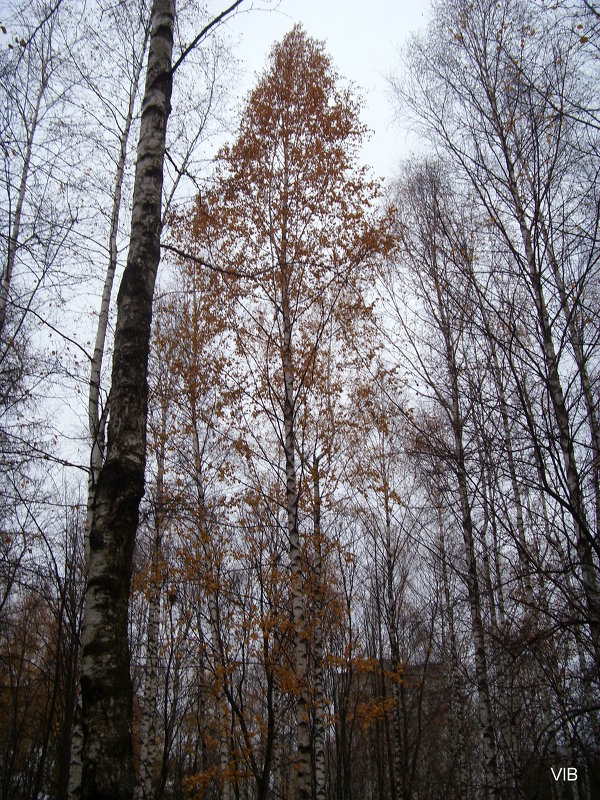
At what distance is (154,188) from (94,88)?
5547 millimetres

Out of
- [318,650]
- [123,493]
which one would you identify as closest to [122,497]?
[123,493]

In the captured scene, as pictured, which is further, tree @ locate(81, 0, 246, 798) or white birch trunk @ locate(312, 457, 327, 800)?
white birch trunk @ locate(312, 457, 327, 800)

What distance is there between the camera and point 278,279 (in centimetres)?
754

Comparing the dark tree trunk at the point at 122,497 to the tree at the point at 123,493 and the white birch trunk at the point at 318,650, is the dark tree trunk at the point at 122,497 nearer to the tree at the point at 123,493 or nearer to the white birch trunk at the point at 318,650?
the tree at the point at 123,493

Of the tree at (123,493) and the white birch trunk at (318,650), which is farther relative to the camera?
the white birch trunk at (318,650)

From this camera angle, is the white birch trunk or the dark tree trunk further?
the white birch trunk

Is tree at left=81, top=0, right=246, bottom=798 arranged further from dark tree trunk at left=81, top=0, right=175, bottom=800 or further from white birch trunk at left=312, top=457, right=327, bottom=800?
white birch trunk at left=312, top=457, right=327, bottom=800

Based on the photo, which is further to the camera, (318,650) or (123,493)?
(318,650)

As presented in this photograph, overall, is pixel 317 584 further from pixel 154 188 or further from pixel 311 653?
pixel 154 188

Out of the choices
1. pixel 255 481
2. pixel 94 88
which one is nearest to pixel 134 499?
pixel 255 481

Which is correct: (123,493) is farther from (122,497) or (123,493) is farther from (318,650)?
(318,650)

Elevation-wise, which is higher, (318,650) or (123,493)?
(123,493)

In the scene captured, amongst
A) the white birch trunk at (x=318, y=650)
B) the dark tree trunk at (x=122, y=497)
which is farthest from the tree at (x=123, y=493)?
the white birch trunk at (x=318, y=650)

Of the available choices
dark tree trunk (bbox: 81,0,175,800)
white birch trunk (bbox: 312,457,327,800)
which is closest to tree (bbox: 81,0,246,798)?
dark tree trunk (bbox: 81,0,175,800)
